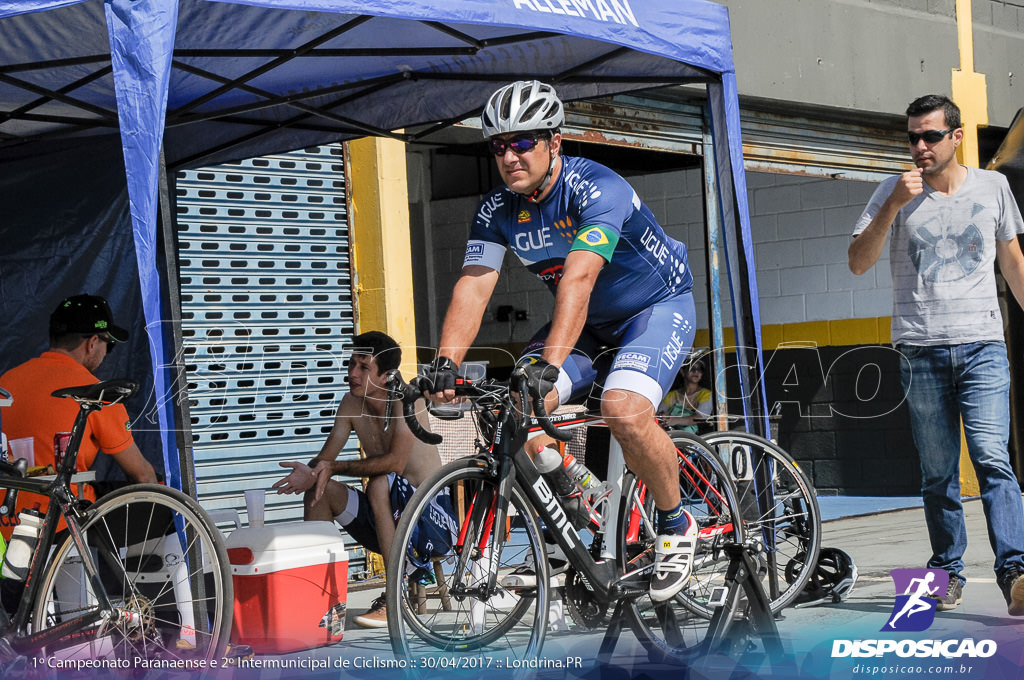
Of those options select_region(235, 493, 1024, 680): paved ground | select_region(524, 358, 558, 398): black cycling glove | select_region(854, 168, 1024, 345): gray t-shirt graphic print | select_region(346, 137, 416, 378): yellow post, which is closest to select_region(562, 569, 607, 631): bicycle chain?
select_region(235, 493, 1024, 680): paved ground

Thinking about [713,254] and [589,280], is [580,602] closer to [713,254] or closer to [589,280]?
[589,280]

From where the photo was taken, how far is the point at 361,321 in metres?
7.35

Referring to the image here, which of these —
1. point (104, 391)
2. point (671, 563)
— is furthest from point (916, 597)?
point (104, 391)

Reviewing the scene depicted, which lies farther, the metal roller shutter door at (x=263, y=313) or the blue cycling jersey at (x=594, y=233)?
the metal roller shutter door at (x=263, y=313)

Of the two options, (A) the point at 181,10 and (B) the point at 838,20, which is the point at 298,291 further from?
(B) the point at 838,20

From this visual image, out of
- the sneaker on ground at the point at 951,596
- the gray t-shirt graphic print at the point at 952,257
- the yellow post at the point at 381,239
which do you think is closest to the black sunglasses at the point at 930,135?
the gray t-shirt graphic print at the point at 952,257

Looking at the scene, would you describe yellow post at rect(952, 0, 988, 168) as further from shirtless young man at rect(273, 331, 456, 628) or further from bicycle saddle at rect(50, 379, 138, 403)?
bicycle saddle at rect(50, 379, 138, 403)

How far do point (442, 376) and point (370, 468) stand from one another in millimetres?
1722

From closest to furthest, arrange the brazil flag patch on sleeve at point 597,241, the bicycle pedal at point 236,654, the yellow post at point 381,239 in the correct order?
the bicycle pedal at point 236,654
the brazil flag patch on sleeve at point 597,241
the yellow post at point 381,239

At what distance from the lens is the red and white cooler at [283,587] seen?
15.7ft

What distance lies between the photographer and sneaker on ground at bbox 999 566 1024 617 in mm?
4969

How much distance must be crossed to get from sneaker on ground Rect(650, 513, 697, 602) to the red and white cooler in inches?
51.6

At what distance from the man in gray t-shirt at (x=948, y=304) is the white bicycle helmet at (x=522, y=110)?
64.6 inches

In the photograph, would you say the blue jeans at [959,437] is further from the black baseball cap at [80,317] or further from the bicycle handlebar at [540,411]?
the black baseball cap at [80,317]
